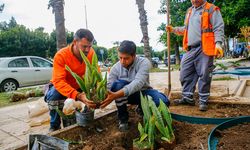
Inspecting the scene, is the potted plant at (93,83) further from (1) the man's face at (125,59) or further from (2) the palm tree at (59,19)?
(2) the palm tree at (59,19)

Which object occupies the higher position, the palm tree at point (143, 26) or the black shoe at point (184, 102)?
the palm tree at point (143, 26)

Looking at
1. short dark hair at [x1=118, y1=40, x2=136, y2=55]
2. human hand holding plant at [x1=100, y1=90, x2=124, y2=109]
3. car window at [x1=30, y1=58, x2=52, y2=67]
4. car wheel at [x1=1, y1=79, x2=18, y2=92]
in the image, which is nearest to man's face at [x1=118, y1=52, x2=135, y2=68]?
short dark hair at [x1=118, y1=40, x2=136, y2=55]

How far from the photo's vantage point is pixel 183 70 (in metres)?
3.48

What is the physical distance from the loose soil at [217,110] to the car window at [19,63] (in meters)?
7.55

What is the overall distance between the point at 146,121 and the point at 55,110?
1.25 m

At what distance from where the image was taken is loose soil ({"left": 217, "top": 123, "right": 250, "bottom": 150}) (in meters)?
1.83

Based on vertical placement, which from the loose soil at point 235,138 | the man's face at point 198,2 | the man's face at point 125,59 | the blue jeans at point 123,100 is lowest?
the loose soil at point 235,138

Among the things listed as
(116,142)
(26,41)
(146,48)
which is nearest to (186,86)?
(116,142)

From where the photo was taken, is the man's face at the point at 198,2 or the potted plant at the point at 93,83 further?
the man's face at the point at 198,2

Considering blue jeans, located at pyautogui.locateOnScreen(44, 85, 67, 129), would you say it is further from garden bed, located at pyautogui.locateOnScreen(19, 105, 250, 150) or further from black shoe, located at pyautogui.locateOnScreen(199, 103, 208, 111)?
black shoe, located at pyautogui.locateOnScreen(199, 103, 208, 111)

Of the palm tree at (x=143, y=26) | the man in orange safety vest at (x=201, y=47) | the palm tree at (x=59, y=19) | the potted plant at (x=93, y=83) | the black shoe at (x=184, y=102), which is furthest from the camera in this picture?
the palm tree at (x=143, y=26)

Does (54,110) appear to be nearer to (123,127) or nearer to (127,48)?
(123,127)

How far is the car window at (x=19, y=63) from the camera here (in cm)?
881

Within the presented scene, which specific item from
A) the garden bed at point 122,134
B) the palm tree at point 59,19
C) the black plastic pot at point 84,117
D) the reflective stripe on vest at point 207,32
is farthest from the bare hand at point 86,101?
the palm tree at point 59,19
